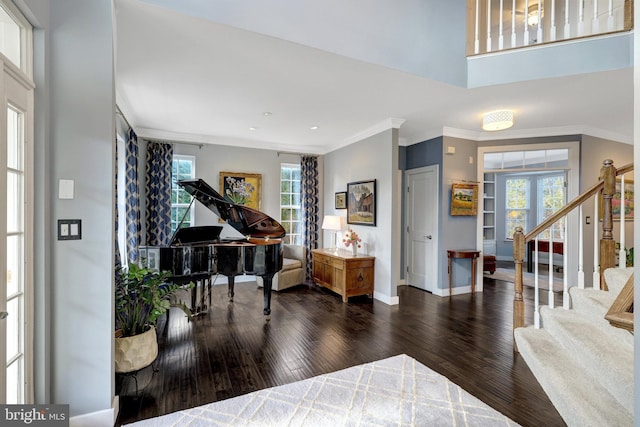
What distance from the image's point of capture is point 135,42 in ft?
7.85

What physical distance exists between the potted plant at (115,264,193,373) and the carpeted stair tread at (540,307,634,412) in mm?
2775

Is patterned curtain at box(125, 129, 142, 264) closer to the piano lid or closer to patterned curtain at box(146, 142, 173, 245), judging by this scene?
patterned curtain at box(146, 142, 173, 245)

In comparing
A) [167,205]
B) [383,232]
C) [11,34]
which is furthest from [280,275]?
[11,34]

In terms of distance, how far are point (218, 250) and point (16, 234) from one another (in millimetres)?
1976

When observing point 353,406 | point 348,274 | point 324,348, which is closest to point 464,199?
point 348,274

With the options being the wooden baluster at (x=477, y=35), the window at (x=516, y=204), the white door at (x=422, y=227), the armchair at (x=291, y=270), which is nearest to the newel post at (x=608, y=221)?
the wooden baluster at (x=477, y=35)

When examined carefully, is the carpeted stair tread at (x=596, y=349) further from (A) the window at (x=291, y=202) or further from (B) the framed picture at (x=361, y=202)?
(A) the window at (x=291, y=202)

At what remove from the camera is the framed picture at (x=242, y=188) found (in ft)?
18.0

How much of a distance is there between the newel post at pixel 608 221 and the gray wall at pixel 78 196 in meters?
3.93

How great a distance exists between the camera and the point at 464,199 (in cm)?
488

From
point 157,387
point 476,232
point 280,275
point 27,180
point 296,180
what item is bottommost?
point 157,387

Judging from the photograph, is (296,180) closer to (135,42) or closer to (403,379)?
(135,42)

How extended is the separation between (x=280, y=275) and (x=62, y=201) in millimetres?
3385

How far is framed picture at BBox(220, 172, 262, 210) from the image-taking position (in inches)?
215
